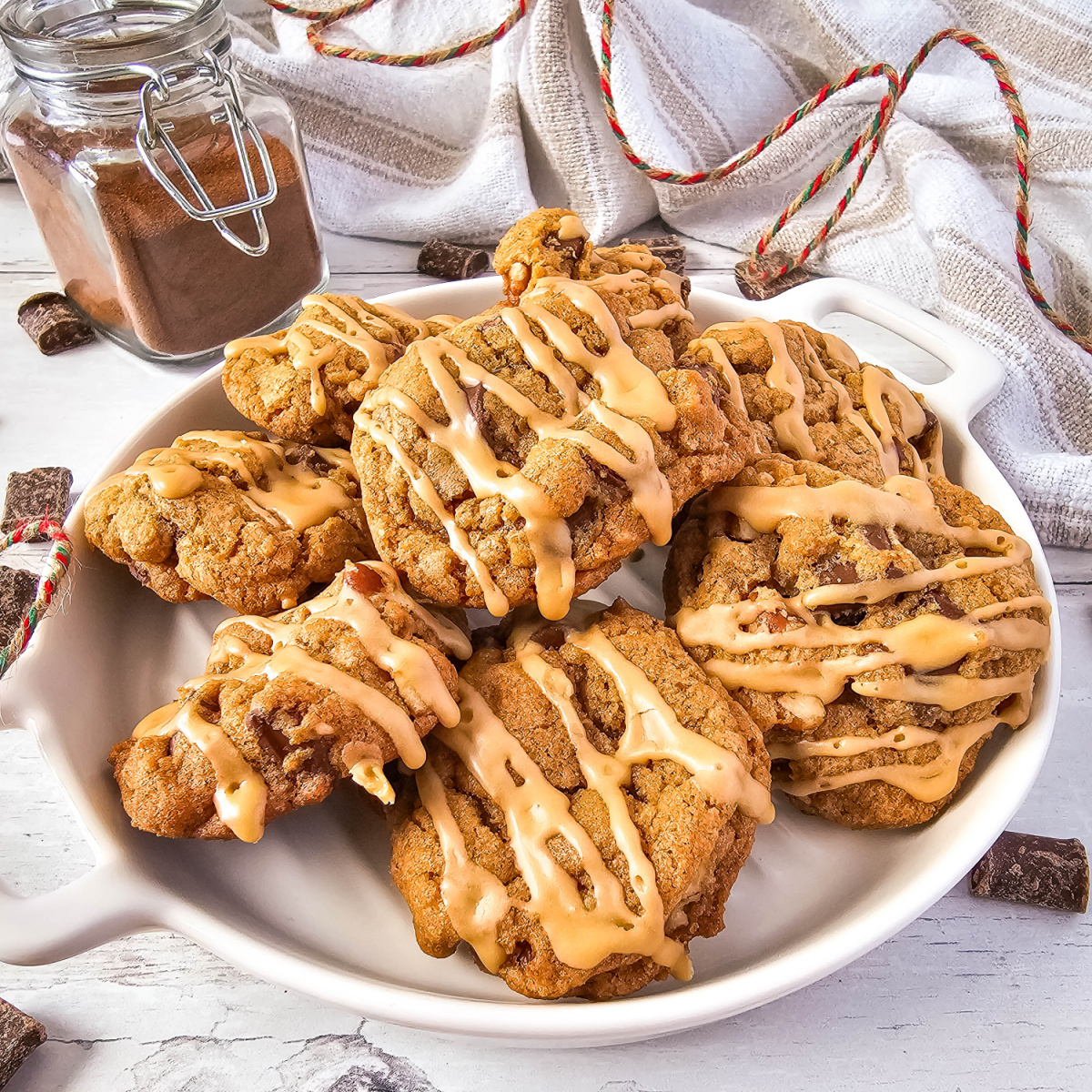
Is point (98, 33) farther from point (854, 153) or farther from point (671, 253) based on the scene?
point (854, 153)

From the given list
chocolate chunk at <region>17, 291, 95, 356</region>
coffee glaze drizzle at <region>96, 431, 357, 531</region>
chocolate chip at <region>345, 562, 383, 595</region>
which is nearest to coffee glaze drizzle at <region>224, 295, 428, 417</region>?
coffee glaze drizzle at <region>96, 431, 357, 531</region>

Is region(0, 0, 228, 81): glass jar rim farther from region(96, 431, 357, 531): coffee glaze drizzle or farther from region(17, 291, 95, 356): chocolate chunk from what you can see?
region(96, 431, 357, 531): coffee glaze drizzle

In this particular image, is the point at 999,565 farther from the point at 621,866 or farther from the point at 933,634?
the point at 621,866

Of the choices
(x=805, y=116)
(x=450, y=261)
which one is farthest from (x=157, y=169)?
(x=805, y=116)

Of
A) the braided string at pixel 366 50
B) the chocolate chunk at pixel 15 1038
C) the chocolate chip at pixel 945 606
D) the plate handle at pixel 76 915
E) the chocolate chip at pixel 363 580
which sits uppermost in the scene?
the braided string at pixel 366 50

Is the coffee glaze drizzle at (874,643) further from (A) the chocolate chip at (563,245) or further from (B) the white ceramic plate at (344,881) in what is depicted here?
(A) the chocolate chip at (563,245)

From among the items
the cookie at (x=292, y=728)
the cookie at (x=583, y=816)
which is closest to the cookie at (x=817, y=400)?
the cookie at (x=583, y=816)

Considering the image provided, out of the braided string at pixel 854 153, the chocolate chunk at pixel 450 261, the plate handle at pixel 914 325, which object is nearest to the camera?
the plate handle at pixel 914 325
